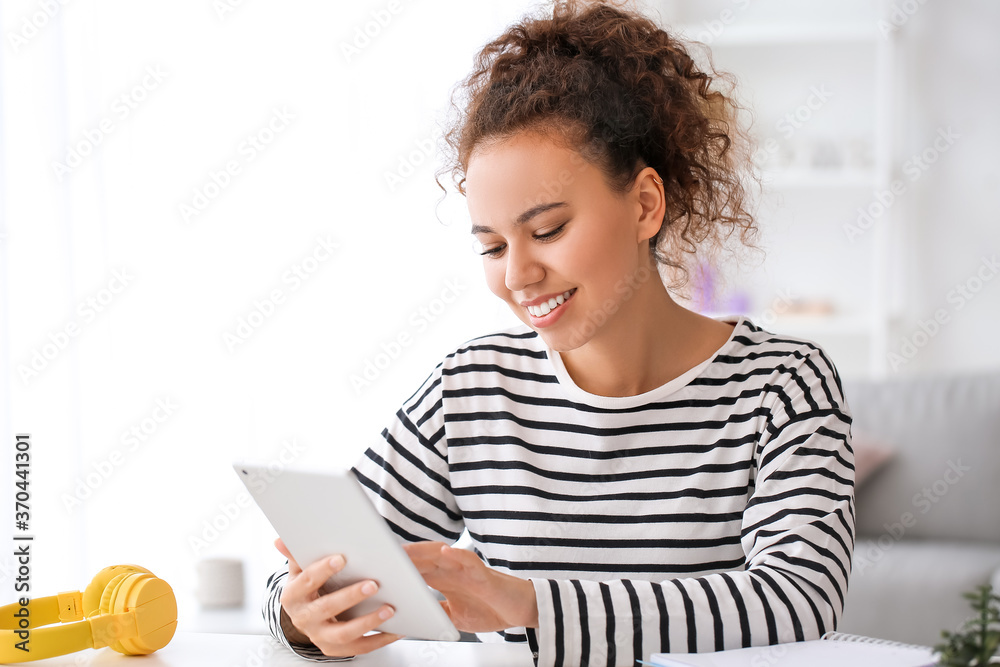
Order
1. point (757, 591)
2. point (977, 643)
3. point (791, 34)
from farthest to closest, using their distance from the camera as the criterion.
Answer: point (791, 34), point (757, 591), point (977, 643)

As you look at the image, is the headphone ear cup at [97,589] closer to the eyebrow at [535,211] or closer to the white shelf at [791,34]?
the eyebrow at [535,211]

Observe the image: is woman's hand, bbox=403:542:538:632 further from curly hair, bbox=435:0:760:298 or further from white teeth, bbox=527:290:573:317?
curly hair, bbox=435:0:760:298

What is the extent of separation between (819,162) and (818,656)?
2.79 meters

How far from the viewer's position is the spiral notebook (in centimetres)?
78

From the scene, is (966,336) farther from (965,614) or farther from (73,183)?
(73,183)

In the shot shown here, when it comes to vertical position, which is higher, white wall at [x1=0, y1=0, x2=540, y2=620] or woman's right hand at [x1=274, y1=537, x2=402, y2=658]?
white wall at [x1=0, y1=0, x2=540, y2=620]

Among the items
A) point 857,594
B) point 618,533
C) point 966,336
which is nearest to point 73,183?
point 618,533

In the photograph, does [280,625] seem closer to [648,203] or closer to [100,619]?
[100,619]

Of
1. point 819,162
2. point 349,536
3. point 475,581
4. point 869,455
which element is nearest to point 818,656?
point 475,581

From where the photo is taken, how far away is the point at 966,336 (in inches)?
132

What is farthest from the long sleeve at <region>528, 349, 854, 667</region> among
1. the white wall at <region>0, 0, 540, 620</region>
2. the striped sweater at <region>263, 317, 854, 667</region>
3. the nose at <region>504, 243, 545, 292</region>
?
the white wall at <region>0, 0, 540, 620</region>

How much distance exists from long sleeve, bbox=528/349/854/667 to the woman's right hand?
16cm

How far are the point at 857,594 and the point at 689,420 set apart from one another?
1356mm

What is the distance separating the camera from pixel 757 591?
938 mm
